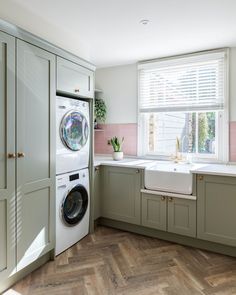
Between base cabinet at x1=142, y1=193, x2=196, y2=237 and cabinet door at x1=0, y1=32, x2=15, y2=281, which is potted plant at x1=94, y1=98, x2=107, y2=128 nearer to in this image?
base cabinet at x1=142, y1=193, x2=196, y2=237

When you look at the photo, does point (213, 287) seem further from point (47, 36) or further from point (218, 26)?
point (47, 36)

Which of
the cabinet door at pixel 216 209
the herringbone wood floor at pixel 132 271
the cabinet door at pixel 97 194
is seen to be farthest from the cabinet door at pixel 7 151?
the cabinet door at pixel 216 209

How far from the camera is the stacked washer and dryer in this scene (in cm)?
234

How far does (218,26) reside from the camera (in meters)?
2.40

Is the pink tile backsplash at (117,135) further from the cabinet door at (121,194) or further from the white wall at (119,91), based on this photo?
the cabinet door at (121,194)

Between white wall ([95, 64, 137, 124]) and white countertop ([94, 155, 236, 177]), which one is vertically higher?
white wall ([95, 64, 137, 124])

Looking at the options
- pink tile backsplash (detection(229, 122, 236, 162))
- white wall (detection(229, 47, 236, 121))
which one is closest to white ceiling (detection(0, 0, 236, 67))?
white wall (detection(229, 47, 236, 121))

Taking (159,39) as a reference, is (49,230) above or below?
below

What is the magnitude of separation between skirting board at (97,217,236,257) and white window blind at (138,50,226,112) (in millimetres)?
1634

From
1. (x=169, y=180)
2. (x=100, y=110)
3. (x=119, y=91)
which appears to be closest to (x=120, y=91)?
(x=119, y=91)

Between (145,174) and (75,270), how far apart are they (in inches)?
49.6

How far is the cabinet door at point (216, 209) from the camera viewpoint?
237 centimetres

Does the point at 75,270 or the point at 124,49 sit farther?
the point at 124,49

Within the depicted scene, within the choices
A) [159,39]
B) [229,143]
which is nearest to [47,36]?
[159,39]
